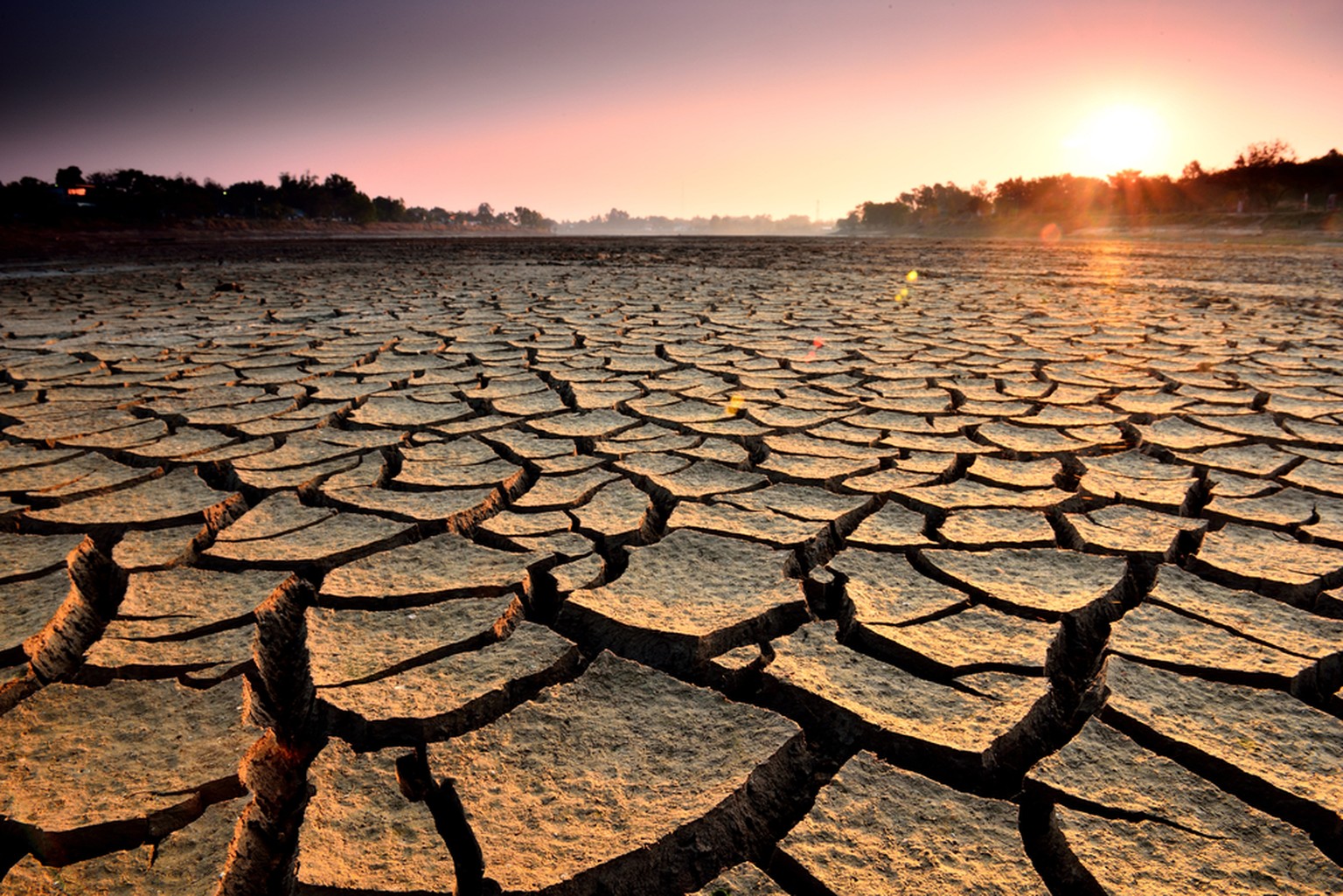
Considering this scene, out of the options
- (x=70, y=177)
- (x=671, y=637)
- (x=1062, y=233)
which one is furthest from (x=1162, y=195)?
(x=70, y=177)

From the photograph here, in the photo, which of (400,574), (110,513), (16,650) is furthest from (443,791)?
(110,513)

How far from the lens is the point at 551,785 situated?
2.77 ft

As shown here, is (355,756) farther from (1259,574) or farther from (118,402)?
(118,402)

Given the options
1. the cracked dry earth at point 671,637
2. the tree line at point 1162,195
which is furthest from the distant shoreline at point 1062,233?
the cracked dry earth at point 671,637

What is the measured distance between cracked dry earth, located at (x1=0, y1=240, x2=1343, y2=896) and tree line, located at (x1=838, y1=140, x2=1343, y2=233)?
80.7ft

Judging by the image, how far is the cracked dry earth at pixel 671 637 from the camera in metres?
0.77

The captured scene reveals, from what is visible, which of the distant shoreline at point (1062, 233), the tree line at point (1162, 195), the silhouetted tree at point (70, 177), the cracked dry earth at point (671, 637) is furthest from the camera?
the silhouetted tree at point (70, 177)

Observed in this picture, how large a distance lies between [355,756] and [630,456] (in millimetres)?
1146

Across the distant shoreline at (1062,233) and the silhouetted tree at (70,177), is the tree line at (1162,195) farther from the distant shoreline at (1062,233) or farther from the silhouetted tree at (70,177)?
the silhouetted tree at (70,177)

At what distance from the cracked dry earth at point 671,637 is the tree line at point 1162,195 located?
969 inches

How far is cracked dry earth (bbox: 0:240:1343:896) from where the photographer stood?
2.52 ft

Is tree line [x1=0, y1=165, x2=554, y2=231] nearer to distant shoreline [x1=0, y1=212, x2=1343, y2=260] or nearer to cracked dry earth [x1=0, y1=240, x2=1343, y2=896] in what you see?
distant shoreline [x1=0, y1=212, x2=1343, y2=260]

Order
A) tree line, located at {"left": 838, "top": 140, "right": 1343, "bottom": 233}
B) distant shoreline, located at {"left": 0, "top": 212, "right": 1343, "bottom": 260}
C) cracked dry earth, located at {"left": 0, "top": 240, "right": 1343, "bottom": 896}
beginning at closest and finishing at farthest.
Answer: cracked dry earth, located at {"left": 0, "top": 240, "right": 1343, "bottom": 896}, distant shoreline, located at {"left": 0, "top": 212, "right": 1343, "bottom": 260}, tree line, located at {"left": 838, "top": 140, "right": 1343, "bottom": 233}

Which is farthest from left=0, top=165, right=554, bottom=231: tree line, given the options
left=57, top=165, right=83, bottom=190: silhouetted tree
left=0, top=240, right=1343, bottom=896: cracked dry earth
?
left=0, top=240, right=1343, bottom=896: cracked dry earth
